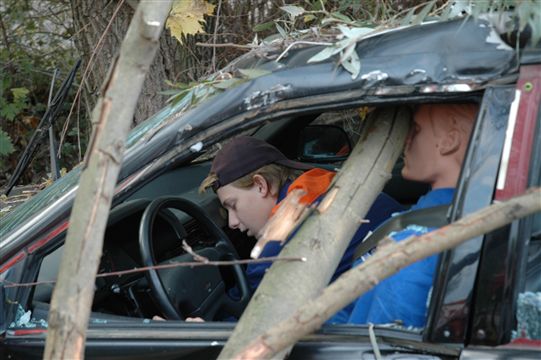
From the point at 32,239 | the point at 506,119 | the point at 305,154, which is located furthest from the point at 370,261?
the point at 305,154

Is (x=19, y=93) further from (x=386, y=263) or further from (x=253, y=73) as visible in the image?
(x=386, y=263)

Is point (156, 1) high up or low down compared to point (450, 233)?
up

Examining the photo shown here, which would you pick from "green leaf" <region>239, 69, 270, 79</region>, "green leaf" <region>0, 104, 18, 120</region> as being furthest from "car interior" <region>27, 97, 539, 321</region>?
"green leaf" <region>0, 104, 18, 120</region>

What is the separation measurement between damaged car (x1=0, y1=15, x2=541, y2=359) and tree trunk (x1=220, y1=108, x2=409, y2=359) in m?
0.10

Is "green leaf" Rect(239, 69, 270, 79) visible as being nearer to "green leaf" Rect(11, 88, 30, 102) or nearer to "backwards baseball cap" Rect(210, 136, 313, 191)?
"backwards baseball cap" Rect(210, 136, 313, 191)

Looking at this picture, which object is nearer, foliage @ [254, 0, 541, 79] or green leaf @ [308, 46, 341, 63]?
foliage @ [254, 0, 541, 79]

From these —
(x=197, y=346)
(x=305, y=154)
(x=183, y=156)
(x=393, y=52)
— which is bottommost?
(x=197, y=346)

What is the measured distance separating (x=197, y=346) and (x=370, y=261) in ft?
2.02

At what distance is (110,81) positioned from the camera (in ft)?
5.65

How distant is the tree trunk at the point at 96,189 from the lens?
66.6 inches

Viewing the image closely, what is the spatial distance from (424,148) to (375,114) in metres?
0.17

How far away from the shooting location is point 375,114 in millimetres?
2303

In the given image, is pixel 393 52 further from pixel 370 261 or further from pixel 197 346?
pixel 197 346

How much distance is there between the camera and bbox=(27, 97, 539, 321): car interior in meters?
2.61
